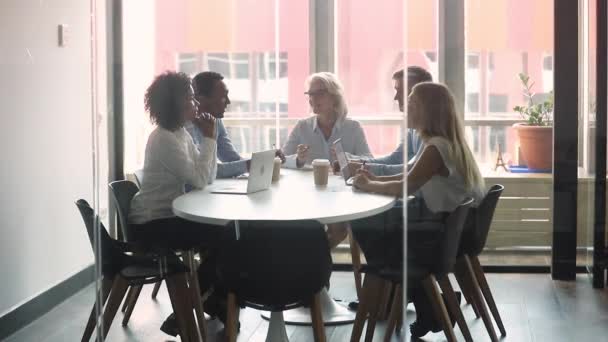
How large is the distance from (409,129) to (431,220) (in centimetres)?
39

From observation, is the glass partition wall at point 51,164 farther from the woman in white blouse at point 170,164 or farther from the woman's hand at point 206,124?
the woman's hand at point 206,124

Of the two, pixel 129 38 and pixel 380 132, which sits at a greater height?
pixel 129 38

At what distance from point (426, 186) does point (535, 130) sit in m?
1.04

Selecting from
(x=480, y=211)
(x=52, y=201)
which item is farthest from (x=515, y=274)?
(x=52, y=201)

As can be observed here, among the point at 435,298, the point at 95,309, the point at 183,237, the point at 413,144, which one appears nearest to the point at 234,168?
the point at 183,237

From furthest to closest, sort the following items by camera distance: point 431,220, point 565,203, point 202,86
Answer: point 565,203, point 202,86, point 431,220

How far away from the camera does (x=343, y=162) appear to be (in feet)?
12.9

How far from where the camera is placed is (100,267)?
13.6ft

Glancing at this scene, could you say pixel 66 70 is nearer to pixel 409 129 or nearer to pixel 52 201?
pixel 52 201

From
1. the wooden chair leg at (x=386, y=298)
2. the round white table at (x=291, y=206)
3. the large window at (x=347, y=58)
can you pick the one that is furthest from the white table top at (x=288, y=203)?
the wooden chair leg at (x=386, y=298)

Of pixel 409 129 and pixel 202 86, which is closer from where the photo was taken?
pixel 409 129

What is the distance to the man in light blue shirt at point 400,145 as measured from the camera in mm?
3748

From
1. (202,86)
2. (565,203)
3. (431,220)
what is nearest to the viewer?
(431,220)

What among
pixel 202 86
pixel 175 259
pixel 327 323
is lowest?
pixel 327 323
